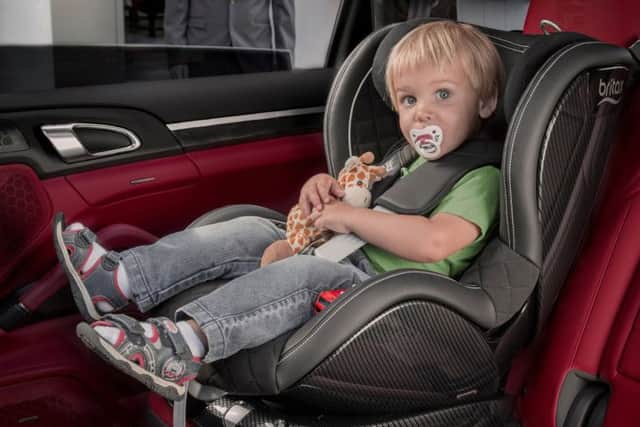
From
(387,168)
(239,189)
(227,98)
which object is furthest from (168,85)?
(387,168)

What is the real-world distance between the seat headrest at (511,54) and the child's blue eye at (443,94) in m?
0.12

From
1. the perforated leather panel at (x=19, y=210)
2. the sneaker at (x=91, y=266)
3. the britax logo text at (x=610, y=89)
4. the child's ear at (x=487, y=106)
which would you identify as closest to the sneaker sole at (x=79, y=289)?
the sneaker at (x=91, y=266)

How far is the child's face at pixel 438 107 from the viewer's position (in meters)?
1.75

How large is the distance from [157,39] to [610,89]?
71.2 inches

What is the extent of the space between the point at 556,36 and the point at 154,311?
3.38ft

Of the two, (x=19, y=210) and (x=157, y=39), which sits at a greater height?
(x=157, y=39)

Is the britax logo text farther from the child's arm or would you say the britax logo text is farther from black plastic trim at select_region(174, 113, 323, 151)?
black plastic trim at select_region(174, 113, 323, 151)

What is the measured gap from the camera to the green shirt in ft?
5.65

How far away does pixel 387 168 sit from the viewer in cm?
201

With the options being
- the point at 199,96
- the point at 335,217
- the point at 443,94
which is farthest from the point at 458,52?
the point at 199,96

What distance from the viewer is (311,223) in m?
1.91

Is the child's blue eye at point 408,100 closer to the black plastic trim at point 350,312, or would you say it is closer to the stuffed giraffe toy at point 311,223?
the stuffed giraffe toy at point 311,223

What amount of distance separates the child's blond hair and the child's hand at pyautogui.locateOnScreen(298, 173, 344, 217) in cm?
28

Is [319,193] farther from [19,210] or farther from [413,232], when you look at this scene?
[19,210]
